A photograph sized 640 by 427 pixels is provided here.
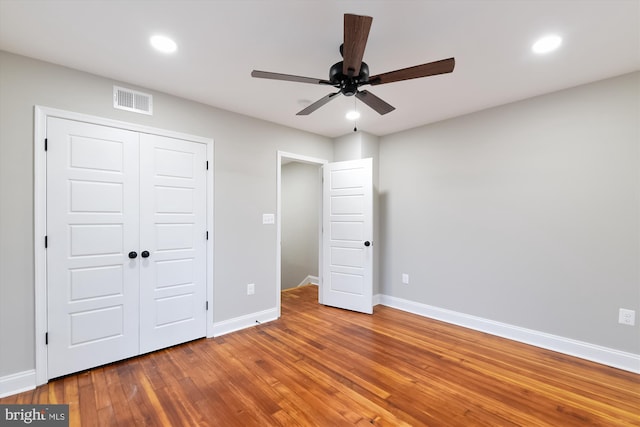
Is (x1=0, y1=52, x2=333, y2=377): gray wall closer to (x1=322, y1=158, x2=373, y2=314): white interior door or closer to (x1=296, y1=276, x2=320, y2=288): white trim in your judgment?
(x1=322, y1=158, x2=373, y2=314): white interior door

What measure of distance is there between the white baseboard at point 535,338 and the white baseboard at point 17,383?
12.7 feet

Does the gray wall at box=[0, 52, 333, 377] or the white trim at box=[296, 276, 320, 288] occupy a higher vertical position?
the gray wall at box=[0, 52, 333, 377]

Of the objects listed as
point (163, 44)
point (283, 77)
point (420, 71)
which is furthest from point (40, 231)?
point (420, 71)

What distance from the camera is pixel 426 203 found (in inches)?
152

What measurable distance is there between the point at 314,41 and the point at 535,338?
3533mm

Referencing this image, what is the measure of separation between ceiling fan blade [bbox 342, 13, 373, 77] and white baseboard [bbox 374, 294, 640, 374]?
3.14 m

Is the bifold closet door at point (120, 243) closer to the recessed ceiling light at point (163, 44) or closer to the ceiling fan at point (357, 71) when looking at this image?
the recessed ceiling light at point (163, 44)

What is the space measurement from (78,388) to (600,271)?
179 inches

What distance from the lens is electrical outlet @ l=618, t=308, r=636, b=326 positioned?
8.01 ft

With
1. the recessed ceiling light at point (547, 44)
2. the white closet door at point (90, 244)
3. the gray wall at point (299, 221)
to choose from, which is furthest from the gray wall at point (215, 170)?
the recessed ceiling light at point (547, 44)

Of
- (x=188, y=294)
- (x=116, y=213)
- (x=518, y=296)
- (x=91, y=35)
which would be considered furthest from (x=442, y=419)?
(x=91, y=35)

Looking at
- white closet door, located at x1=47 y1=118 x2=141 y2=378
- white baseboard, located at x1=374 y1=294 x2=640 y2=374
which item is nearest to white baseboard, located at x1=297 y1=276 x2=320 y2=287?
white baseboard, located at x1=374 y1=294 x2=640 y2=374

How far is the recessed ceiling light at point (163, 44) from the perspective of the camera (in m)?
1.98

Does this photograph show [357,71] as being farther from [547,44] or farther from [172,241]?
[172,241]
